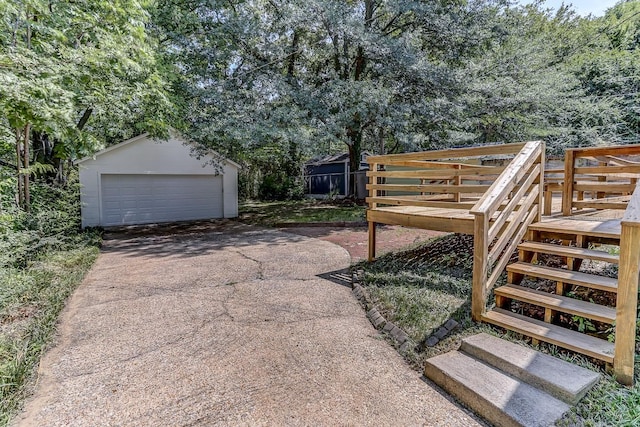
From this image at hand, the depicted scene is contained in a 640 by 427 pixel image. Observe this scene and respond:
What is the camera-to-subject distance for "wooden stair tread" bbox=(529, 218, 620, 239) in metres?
3.19

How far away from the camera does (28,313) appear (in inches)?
150

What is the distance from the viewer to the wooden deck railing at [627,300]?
7.31 ft

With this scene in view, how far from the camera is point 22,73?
187 inches

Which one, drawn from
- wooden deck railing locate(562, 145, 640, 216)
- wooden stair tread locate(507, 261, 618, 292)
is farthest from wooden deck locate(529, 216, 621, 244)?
wooden stair tread locate(507, 261, 618, 292)

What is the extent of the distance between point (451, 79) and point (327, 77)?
425 centimetres

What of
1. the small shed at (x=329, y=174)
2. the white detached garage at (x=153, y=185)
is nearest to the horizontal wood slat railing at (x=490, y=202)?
the white detached garage at (x=153, y=185)

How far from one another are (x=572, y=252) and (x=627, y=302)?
3.28ft

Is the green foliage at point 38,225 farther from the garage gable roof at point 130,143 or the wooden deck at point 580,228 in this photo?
the wooden deck at point 580,228

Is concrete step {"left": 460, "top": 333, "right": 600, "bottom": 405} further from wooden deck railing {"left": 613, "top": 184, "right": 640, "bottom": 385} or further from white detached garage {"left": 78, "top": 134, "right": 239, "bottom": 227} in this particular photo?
white detached garage {"left": 78, "top": 134, "right": 239, "bottom": 227}

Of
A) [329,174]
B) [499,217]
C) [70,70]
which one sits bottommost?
[499,217]

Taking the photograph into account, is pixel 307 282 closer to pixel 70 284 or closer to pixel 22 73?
pixel 70 284

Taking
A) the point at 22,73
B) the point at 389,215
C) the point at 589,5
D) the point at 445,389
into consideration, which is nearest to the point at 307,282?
the point at 389,215

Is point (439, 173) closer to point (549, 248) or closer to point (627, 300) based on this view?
point (549, 248)

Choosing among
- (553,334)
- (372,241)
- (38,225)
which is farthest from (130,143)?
(553,334)
